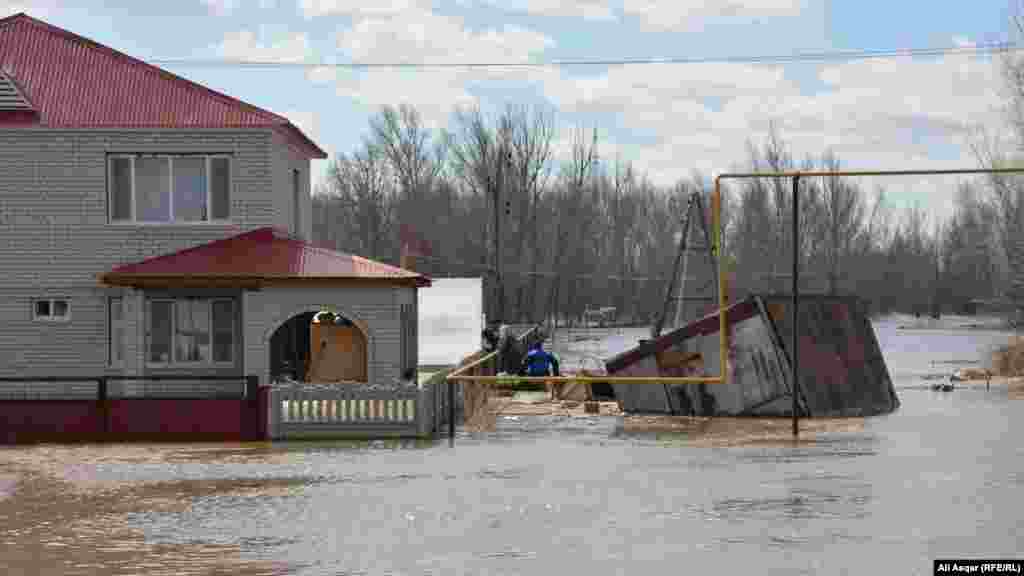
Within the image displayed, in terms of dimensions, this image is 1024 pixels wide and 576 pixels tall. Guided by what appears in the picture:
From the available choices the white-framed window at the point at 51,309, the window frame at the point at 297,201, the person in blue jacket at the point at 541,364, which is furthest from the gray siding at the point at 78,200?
the person in blue jacket at the point at 541,364

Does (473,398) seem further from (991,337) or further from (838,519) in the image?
(991,337)

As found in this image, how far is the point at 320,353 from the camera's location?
36312mm

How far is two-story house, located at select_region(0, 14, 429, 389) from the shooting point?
106 ft

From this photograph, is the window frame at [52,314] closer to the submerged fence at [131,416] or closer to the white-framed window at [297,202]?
the submerged fence at [131,416]

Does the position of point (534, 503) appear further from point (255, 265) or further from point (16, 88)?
point (16, 88)

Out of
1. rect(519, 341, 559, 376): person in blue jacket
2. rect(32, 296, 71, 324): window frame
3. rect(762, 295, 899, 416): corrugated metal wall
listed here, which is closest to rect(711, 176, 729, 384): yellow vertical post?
rect(762, 295, 899, 416): corrugated metal wall

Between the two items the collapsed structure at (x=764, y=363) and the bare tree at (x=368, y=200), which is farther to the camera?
the bare tree at (x=368, y=200)

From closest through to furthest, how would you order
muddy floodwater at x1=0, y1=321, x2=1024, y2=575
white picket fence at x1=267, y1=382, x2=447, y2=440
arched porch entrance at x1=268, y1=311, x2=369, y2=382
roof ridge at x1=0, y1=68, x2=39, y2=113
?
muddy floodwater at x1=0, y1=321, x2=1024, y2=575 < white picket fence at x1=267, y1=382, x2=447, y2=440 < roof ridge at x1=0, y1=68, x2=39, y2=113 < arched porch entrance at x1=268, y1=311, x2=369, y2=382

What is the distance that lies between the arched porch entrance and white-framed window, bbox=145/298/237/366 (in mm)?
2816

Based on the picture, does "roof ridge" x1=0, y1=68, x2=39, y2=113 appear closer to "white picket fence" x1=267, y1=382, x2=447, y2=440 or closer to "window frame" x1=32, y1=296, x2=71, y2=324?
"window frame" x1=32, y1=296, x2=71, y2=324

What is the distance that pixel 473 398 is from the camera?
3569 cm

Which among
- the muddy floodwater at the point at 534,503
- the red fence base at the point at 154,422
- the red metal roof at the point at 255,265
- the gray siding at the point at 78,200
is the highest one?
the gray siding at the point at 78,200

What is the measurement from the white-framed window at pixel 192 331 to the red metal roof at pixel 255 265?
1126mm

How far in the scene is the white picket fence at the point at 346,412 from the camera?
29.2 metres
